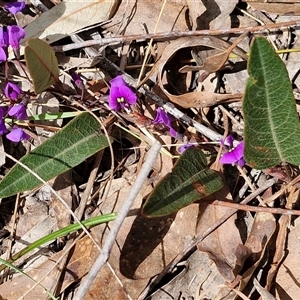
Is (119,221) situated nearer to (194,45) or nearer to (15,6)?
(194,45)

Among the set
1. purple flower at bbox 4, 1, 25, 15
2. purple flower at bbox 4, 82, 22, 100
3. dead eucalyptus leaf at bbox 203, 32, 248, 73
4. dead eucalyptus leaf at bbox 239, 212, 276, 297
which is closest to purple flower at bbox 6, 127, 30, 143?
purple flower at bbox 4, 82, 22, 100

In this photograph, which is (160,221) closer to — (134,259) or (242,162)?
(134,259)

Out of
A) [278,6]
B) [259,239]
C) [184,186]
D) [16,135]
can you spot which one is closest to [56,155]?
[16,135]

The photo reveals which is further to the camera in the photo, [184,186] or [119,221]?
[184,186]

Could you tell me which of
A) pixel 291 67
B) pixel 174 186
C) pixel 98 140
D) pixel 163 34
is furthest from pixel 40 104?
pixel 291 67

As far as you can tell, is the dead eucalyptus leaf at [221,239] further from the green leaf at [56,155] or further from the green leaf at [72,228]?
the green leaf at [56,155]

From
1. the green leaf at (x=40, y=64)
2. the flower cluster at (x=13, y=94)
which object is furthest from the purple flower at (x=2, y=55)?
the green leaf at (x=40, y=64)

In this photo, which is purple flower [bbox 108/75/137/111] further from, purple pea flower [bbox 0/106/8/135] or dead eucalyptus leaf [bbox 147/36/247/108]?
purple pea flower [bbox 0/106/8/135]
